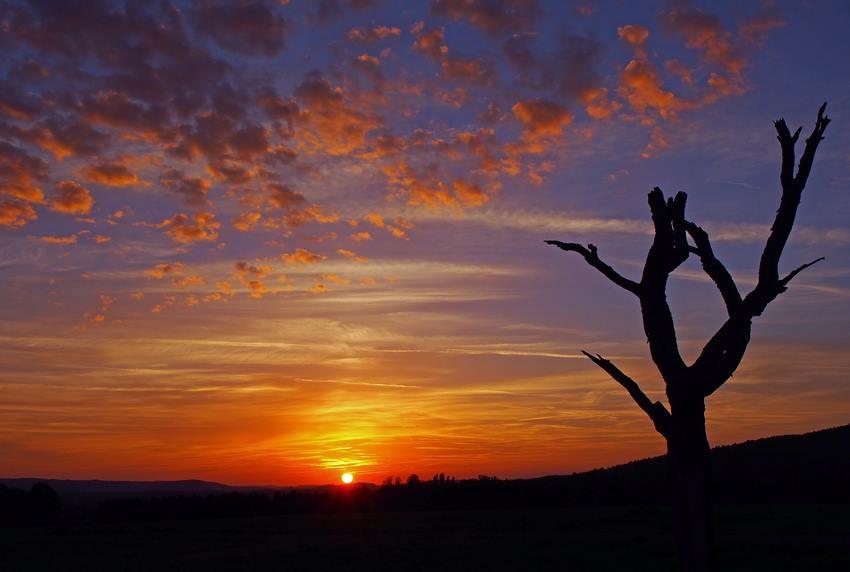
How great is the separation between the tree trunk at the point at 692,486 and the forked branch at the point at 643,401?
10cm

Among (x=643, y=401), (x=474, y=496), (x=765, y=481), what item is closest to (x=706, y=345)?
(x=643, y=401)

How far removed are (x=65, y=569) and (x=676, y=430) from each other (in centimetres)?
3204

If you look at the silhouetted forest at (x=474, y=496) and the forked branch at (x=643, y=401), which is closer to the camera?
the forked branch at (x=643, y=401)

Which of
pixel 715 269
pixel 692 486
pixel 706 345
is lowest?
pixel 692 486

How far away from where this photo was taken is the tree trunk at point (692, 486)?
864 cm

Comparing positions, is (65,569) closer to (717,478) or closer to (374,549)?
(374,549)

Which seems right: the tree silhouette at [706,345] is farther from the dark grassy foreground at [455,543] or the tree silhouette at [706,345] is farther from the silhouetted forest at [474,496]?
the silhouetted forest at [474,496]

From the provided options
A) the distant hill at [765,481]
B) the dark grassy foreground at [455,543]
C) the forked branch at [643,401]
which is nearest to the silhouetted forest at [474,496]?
the distant hill at [765,481]

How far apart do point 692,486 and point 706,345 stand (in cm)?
144

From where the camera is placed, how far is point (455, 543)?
40.8 metres

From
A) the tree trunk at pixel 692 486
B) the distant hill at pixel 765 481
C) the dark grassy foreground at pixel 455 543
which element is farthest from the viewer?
the distant hill at pixel 765 481

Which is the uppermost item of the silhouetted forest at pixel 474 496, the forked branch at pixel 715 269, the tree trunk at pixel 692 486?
the silhouetted forest at pixel 474 496

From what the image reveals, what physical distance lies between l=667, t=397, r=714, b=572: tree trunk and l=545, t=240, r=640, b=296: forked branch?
1.28m

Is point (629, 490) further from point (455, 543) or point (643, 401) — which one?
point (643, 401)
